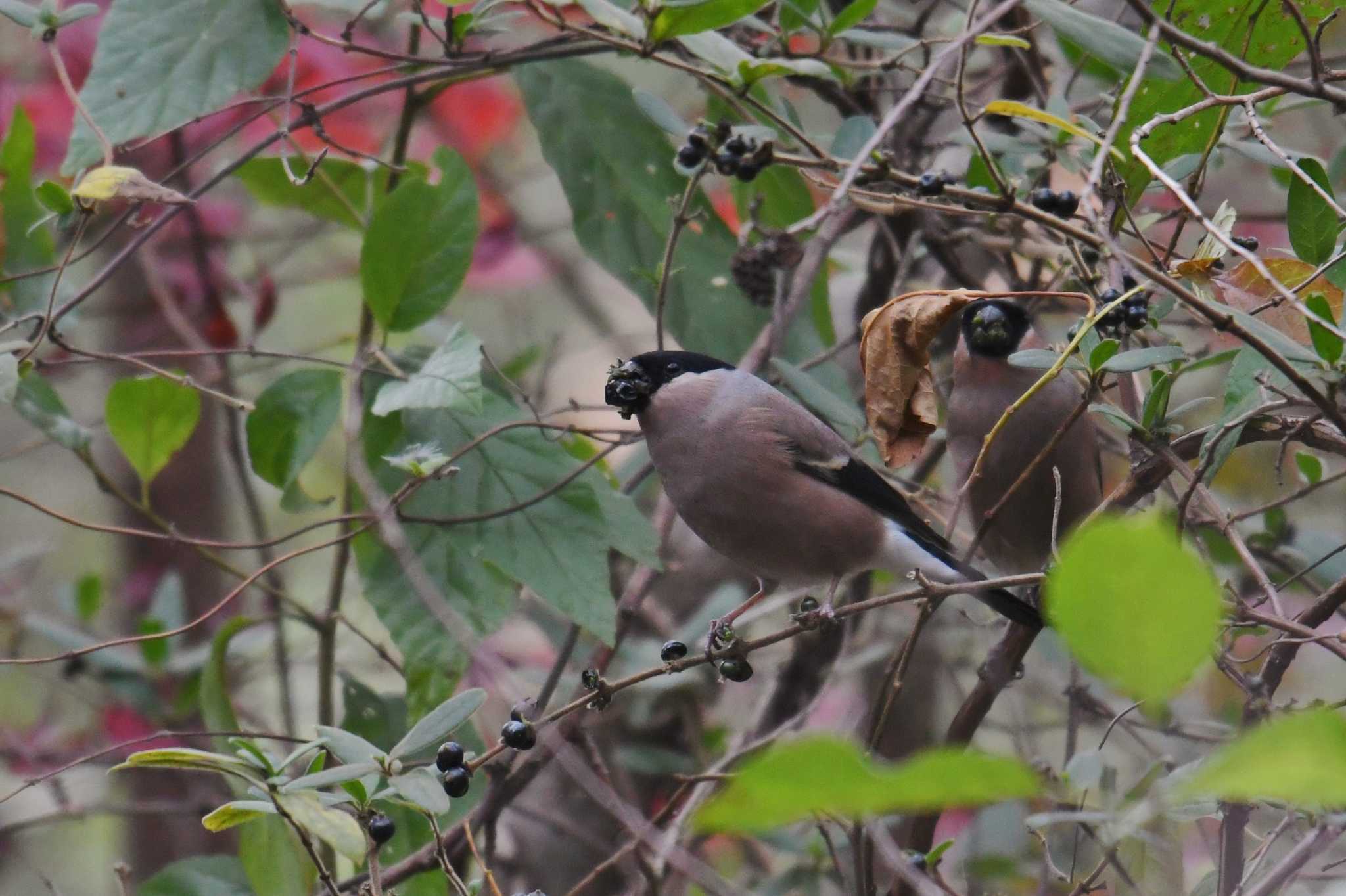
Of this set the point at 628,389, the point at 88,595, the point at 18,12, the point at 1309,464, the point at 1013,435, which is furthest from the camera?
the point at 88,595

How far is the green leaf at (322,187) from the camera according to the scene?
281 centimetres

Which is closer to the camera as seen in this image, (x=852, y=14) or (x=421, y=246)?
(x=852, y=14)

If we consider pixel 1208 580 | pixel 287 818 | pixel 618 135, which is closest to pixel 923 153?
pixel 618 135

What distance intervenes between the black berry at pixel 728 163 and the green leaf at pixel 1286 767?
114 cm

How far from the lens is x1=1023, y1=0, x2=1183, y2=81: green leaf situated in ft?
5.45

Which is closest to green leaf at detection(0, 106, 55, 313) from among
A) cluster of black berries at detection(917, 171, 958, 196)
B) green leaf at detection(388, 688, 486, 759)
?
green leaf at detection(388, 688, 486, 759)

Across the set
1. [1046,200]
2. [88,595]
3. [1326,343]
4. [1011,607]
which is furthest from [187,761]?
[88,595]

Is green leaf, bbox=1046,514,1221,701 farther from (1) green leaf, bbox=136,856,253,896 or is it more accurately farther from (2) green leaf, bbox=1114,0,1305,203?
(1) green leaf, bbox=136,856,253,896

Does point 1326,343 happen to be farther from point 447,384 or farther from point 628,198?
point 628,198

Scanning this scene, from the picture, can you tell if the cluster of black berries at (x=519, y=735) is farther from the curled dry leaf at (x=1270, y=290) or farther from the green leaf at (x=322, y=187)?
the green leaf at (x=322, y=187)

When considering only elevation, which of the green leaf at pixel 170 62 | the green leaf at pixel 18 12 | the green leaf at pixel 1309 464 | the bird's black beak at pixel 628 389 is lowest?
the green leaf at pixel 1309 464

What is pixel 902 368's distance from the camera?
1.90m

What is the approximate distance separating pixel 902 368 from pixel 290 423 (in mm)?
1238

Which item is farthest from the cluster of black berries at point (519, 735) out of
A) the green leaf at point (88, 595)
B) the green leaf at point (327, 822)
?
the green leaf at point (88, 595)
